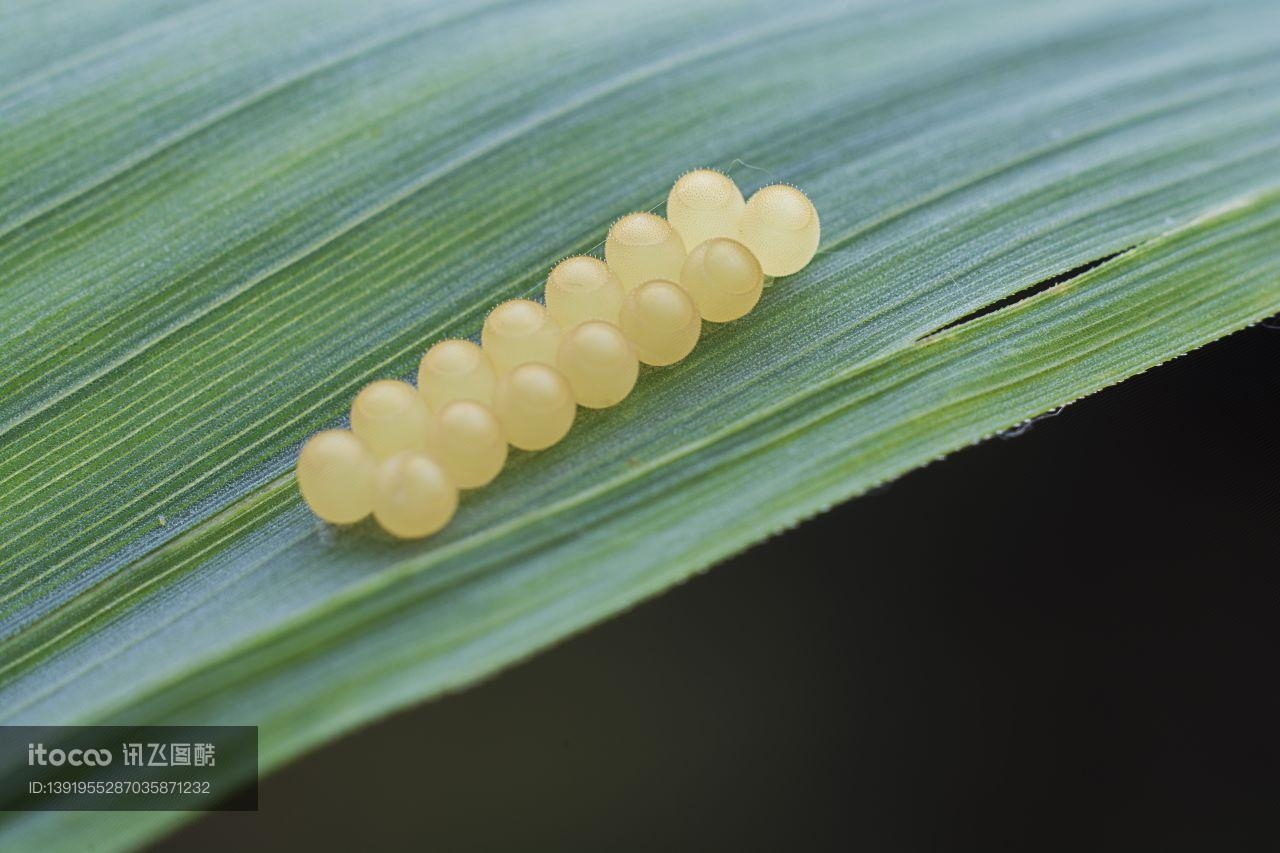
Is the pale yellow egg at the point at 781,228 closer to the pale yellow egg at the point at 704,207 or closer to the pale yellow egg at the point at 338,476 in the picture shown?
the pale yellow egg at the point at 704,207

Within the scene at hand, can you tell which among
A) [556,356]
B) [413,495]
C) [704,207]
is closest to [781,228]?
[704,207]

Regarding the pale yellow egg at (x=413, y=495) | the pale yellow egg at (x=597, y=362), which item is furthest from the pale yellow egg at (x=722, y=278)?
the pale yellow egg at (x=413, y=495)

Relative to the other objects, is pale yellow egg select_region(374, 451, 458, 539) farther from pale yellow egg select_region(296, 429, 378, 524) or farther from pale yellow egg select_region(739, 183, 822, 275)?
pale yellow egg select_region(739, 183, 822, 275)

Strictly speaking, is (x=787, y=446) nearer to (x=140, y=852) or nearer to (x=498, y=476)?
(x=498, y=476)

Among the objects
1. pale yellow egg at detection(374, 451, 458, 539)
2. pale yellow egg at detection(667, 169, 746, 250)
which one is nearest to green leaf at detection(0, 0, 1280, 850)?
pale yellow egg at detection(374, 451, 458, 539)

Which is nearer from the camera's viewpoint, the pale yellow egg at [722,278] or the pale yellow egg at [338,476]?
the pale yellow egg at [338,476]

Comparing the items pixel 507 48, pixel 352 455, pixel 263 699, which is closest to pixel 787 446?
pixel 352 455

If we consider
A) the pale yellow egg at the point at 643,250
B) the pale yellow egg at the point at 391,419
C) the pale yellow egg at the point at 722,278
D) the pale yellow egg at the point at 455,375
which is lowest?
the pale yellow egg at the point at 391,419
